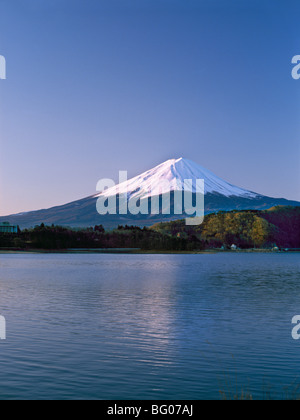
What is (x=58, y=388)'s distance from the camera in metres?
15.4

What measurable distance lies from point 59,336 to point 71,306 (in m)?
13.1

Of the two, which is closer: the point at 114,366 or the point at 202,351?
the point at 114,366

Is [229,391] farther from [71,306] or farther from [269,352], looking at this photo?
[71,306]

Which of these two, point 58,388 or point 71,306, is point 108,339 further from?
point 71,306

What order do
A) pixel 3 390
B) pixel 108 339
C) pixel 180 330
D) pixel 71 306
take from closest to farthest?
pixel 3 390 < pixel 108 339 < pixel 180 330 < pixel 71 306

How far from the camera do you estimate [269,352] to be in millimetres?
21047

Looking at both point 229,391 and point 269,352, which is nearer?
point 229,391

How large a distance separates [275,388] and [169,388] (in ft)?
9.90

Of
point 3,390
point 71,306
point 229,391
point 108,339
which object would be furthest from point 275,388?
point 71,306
